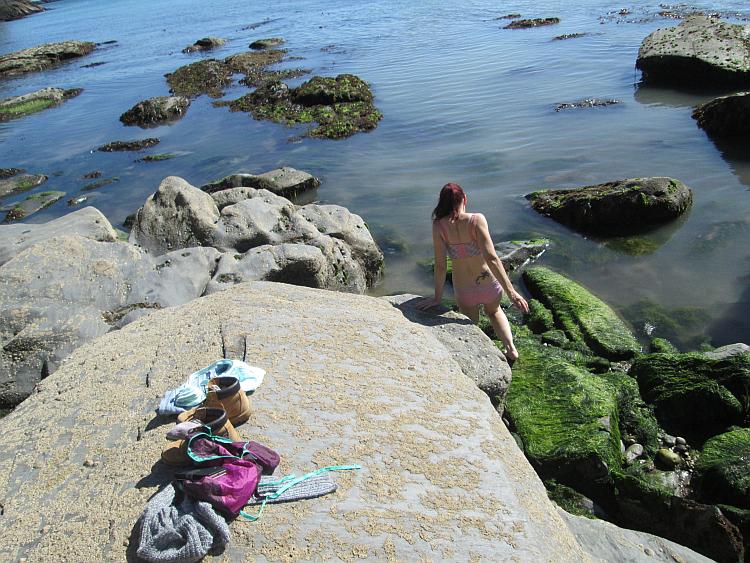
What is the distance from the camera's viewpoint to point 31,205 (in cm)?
1692

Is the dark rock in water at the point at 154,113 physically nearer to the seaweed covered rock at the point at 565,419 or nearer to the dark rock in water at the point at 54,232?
the dark rock in water at the point at 54,232

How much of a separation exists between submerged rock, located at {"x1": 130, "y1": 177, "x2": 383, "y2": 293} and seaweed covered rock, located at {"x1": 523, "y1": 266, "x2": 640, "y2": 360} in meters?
3.01

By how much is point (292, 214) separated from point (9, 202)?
10983 millimetres

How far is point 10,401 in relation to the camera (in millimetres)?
7715

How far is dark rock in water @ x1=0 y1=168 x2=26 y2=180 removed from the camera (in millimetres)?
19719

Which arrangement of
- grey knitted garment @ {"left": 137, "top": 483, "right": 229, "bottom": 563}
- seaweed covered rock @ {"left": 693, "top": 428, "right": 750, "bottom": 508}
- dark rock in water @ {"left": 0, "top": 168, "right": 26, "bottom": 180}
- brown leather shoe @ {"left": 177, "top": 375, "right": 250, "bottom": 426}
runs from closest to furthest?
grey knitted garment @ {"left": 137, "top": 483, "right": 229, "bottom": 563}
brown leather shoe @ {"left": 177, "top": 375, "right": 250, "bottom": 426}
seaweed covered rock @ {"left": 693, "top": 428, "right": 750, "bottom": 508}
dark rock in water @ {"left": 0, "top": 168, "right": 26, "bottom": 180}

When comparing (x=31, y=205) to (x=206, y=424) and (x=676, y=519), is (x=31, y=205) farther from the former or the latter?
(x=676, y=519)

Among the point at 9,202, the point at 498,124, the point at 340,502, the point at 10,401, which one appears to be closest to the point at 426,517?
the point at 340,502

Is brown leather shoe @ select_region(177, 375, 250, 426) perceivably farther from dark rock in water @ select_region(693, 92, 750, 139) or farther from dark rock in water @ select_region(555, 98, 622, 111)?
dark rock in water @ select_region(555, 98, 622, 111)

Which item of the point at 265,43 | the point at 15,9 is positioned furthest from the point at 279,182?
the point at 15,9

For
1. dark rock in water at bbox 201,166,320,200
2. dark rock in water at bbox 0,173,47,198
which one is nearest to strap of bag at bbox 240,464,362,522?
dark rock in water at bbox 201,166,320,200

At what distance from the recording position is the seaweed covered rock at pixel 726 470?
5.88 metres

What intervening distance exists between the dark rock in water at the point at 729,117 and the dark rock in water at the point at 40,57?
39.1m

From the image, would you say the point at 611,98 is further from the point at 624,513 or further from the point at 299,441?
the point at 299,441
